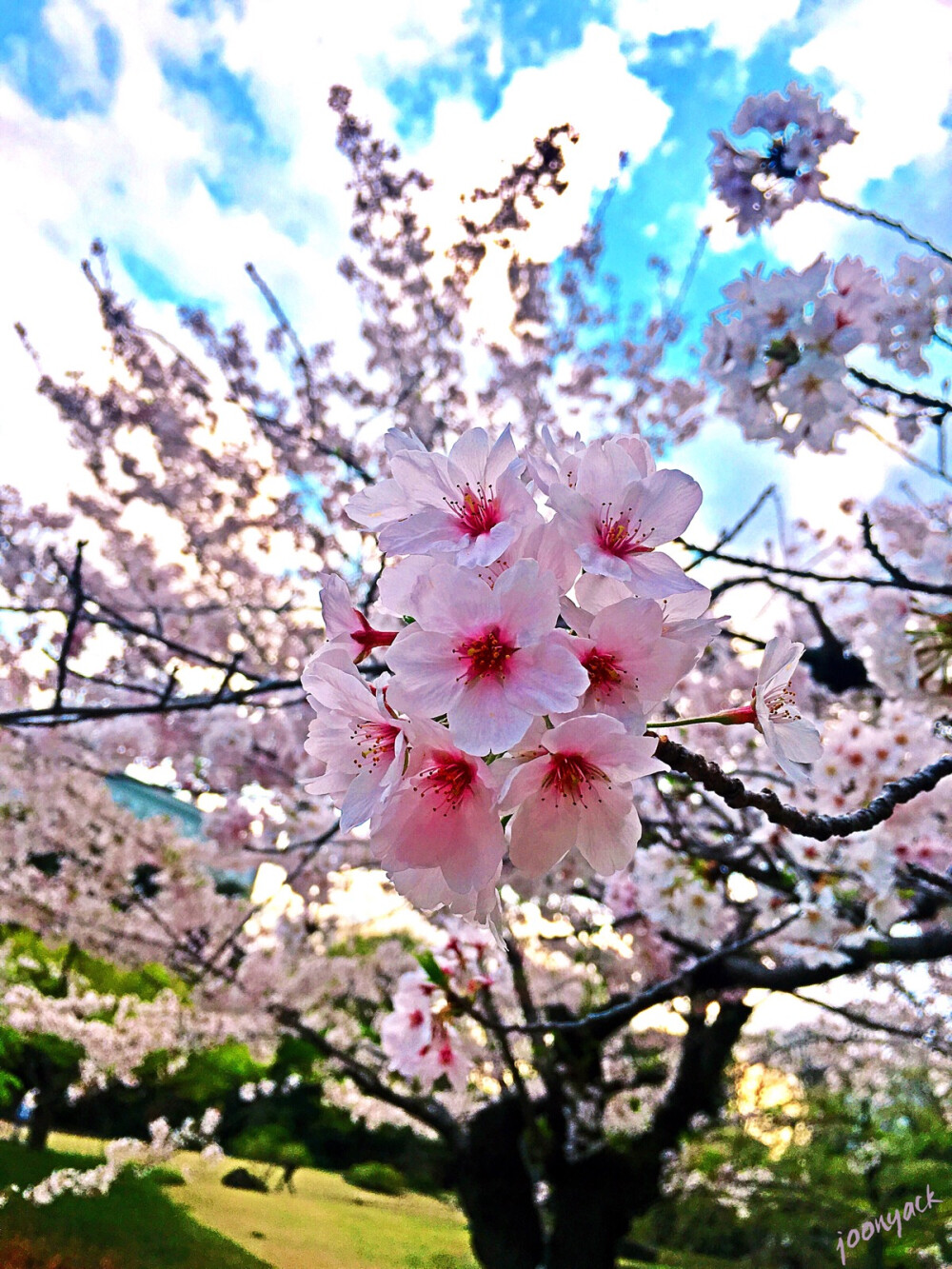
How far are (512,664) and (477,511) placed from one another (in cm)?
18

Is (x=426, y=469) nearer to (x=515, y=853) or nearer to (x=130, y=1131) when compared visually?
(x=515, y=853)

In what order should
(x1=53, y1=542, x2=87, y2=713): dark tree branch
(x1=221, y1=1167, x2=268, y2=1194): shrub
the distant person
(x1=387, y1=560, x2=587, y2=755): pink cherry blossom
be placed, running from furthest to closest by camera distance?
(x1=221, y1=1167, x2=268, y2=1194): shrub → the distant person → (x1=53, y1=542, x2=87, y2=713): dark tree branch → (x1=387, y1=560, x2=587, y2=755): pink cherry blossom

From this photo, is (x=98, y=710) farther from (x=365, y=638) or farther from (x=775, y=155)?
(x=775, y=155)

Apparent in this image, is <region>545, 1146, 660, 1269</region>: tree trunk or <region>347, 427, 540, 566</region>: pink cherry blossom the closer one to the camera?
A: <region>347, 427, 540, 566</region>: pink cherry blossom

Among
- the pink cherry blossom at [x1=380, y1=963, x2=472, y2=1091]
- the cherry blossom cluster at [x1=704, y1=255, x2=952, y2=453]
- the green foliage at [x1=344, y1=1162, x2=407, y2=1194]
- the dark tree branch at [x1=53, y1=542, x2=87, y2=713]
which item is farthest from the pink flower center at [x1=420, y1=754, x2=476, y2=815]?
the green foliage at [x1=344, y1=1162, x2=407, y2=1194]

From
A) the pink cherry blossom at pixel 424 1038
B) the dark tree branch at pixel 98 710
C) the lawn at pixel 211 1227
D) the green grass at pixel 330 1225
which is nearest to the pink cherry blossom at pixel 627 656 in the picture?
the dark tree branch at pixel 98 710

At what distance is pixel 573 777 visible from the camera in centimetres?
63

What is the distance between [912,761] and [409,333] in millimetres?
5236

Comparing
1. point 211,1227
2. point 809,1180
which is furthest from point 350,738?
point 809,1180

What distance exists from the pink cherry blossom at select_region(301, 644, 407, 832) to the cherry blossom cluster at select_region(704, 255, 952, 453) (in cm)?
162

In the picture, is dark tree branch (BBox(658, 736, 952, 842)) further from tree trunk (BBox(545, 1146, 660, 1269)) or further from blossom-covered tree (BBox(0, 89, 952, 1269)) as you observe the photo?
tree trunk (BBox(545, 1146, 660, 1269))

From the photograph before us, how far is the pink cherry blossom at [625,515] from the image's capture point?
608mm

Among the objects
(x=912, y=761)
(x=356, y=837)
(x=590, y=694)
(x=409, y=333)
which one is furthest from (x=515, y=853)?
(x=409, y=333)

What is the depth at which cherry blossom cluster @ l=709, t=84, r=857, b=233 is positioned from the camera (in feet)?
7.13
